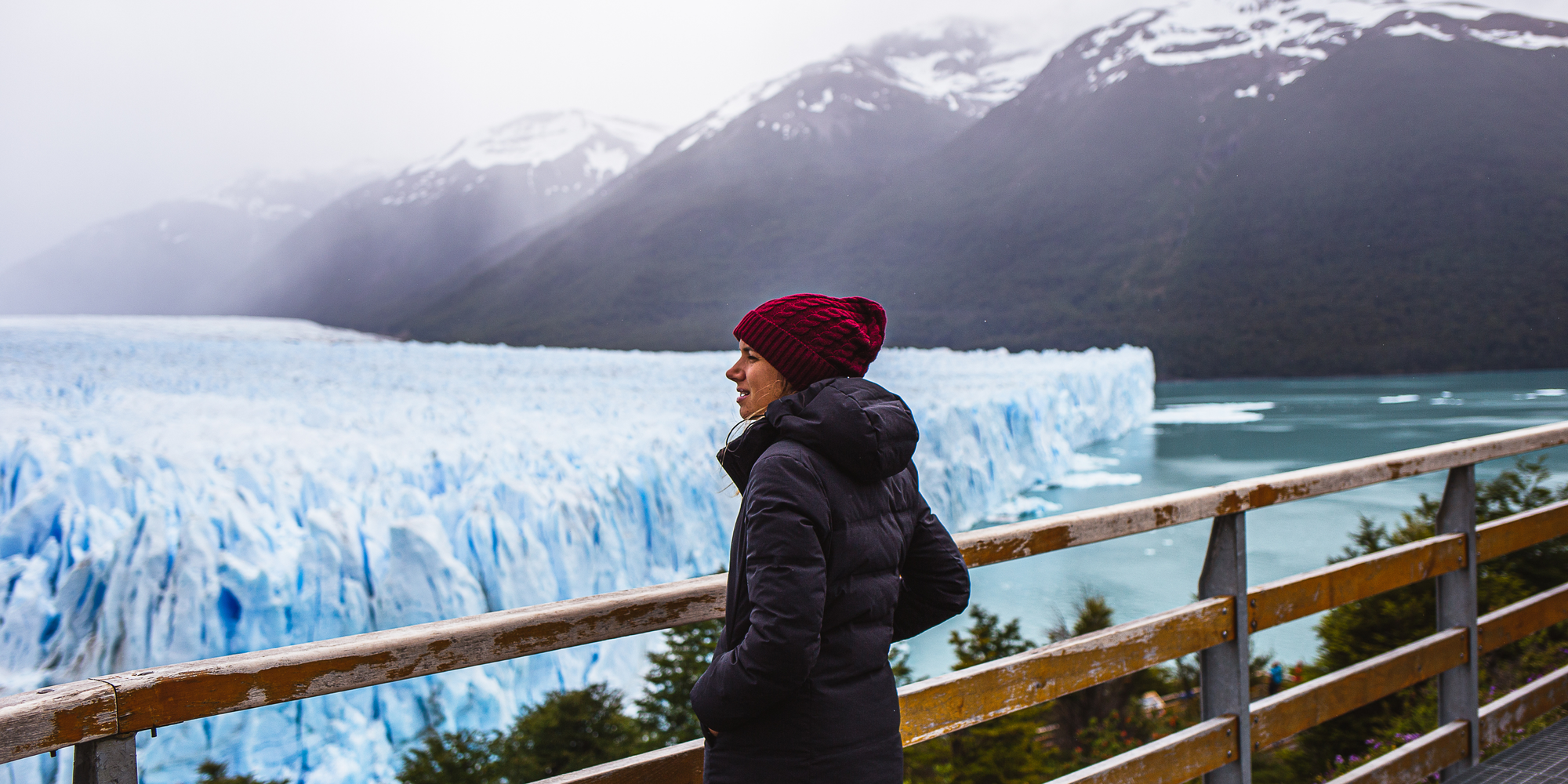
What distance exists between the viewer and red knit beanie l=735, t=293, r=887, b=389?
0.77m

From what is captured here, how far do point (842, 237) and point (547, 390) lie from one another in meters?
22.0

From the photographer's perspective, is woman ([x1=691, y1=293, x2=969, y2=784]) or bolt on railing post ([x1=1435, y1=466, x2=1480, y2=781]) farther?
bolt on railing post ([x1=1435, y1=466, x2=1480, y2=781])

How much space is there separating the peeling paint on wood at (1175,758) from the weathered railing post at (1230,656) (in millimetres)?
16

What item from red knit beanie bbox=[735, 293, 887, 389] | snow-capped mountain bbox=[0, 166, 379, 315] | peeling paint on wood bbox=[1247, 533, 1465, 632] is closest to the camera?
red knit beanie bbox=[735, 293, 887, 389]

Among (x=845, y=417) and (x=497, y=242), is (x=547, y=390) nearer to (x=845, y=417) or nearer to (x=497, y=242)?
(x=845, y=417)

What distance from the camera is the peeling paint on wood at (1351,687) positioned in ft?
4.00

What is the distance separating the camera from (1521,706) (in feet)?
5.24

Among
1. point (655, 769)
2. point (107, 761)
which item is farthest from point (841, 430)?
point (107, 761)

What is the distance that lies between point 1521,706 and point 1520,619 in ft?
0.53

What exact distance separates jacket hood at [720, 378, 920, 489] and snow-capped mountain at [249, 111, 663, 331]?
27005mm

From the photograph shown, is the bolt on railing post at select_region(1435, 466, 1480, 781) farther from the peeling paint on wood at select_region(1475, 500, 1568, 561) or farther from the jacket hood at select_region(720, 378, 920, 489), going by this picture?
the jacket hood at select_region(720, 378, 920, 489)

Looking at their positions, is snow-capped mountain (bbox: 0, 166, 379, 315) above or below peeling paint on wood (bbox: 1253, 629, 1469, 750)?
above

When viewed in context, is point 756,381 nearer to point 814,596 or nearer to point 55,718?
point 814,596

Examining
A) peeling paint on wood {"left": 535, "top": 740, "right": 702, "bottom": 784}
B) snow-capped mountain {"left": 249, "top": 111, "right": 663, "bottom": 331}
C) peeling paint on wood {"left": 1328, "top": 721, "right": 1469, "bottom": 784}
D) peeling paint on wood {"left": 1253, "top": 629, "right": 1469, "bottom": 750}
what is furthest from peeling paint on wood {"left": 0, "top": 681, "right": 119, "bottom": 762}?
snow-capped mountain {"left": 249, "top": 111, "right": 663, "bottom": 331}
